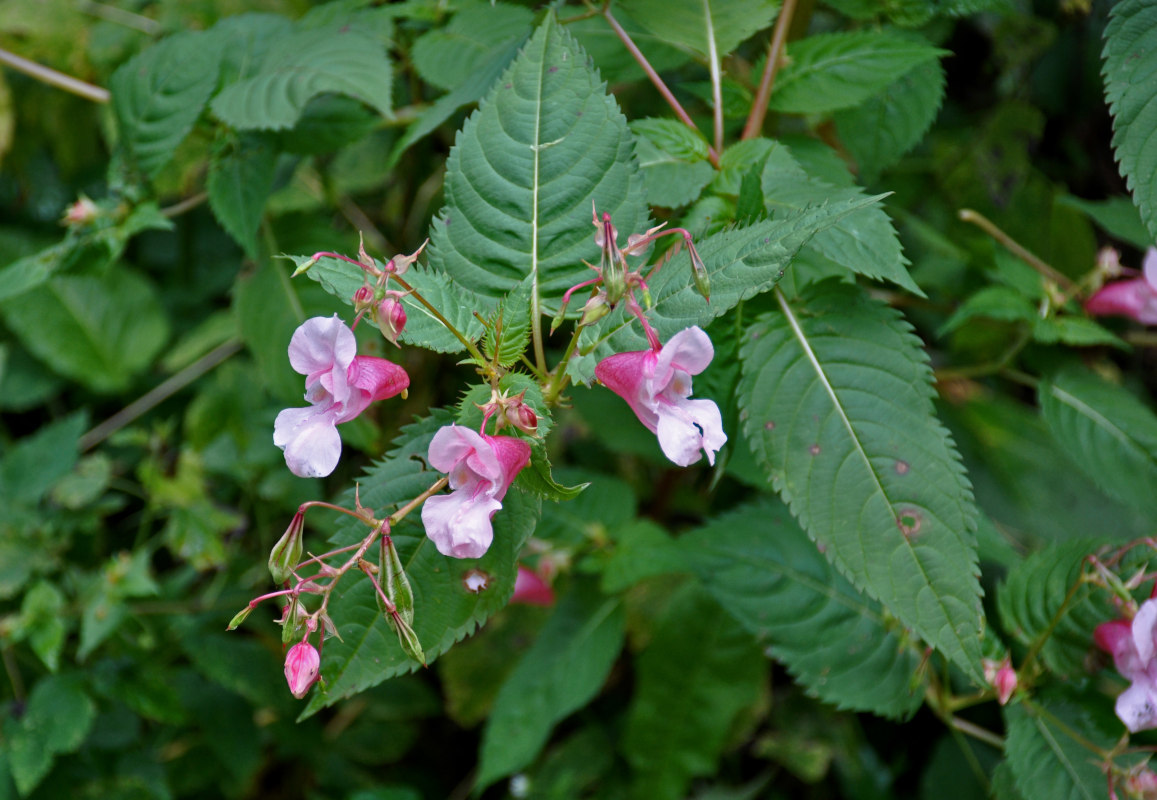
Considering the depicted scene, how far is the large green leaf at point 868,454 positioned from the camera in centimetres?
90

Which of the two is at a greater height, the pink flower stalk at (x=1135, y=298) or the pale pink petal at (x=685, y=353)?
the pale pink petal at (x=685, y=353)

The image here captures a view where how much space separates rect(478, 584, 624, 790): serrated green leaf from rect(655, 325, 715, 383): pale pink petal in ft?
3.22

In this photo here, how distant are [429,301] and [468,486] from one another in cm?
26

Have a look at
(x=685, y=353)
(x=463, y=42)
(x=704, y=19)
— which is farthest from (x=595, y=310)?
(x=463, y=42)

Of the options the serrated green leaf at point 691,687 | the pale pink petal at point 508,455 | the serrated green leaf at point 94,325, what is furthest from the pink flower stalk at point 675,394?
the serrated green leaf at point 94,325

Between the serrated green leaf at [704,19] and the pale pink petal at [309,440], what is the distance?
31.7 inches

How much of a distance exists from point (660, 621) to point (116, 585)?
111 cm

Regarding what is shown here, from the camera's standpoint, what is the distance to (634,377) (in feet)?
2.66

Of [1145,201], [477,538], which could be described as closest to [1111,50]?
[1145,201]

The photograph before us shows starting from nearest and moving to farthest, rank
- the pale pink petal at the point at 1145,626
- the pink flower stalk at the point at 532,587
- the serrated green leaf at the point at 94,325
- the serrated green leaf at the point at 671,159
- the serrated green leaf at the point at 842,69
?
1. the pale pink petal at the point at 1145,626
2. the serrated green leaf at the point at 671,159
3. the serrated green leaf at the point at 842,69
4. the pink flower stalk at the point at 532,587
5. the serrated green leaf at the point at 94,325

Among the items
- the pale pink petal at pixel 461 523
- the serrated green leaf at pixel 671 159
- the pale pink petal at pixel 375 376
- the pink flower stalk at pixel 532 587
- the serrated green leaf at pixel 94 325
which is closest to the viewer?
the pale pink petal at pixel 461 523

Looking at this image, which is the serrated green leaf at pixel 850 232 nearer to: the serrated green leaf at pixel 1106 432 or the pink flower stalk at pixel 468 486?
the pink flower stalk at pixel 468 486

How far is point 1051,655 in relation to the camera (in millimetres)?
1152

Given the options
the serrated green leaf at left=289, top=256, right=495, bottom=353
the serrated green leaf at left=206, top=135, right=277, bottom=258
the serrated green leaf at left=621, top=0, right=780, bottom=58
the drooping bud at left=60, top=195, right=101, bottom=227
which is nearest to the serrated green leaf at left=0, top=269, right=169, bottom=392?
the drooping bud at left=60, top=195, right=101, bottom=227
